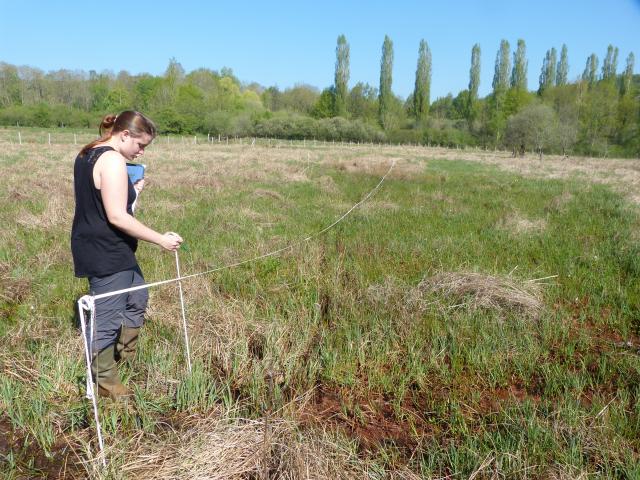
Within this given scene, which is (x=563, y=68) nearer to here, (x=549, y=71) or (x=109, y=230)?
(x=549, y=71)

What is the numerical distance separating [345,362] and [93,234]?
209 centimetres

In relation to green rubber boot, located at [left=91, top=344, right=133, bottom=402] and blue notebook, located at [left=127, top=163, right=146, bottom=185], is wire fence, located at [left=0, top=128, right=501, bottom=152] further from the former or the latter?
green rubber boot, located at [left=91, top=344, right=133, bottom=402]

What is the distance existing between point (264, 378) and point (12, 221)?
21.7 feet

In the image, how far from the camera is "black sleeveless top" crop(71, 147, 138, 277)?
2736mm

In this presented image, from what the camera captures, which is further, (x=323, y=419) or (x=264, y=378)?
(x=264, y=378)

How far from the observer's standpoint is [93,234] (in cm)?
283

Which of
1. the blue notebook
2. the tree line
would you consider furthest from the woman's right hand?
the tree line

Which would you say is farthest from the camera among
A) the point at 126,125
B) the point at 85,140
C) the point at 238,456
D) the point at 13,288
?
the point at 85,140

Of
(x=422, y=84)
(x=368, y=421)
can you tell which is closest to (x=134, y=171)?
(x=368, y=421)

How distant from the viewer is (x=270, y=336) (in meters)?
3.75

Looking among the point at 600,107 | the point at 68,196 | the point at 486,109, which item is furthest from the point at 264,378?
the point at 486,109

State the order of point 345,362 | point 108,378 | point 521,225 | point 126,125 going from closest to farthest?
point 126,125
point 108,378
point 345,362
point 521,225

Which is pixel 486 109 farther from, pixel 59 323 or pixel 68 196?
pixel 59 323

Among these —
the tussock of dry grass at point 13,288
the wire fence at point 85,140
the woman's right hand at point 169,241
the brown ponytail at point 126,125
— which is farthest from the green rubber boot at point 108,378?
the wire fence at point 85,140
